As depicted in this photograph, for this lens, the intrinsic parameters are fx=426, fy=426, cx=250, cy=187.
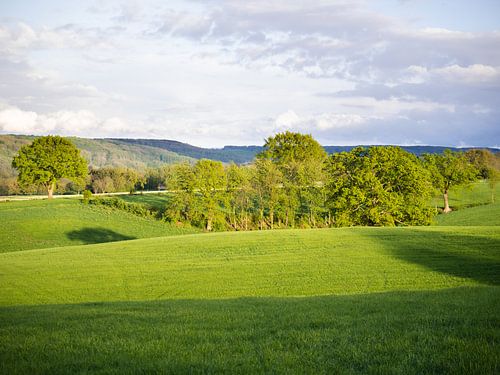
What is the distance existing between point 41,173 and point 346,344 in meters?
75.4

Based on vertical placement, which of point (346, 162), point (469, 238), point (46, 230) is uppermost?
point (346, 162)

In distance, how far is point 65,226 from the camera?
59000mm

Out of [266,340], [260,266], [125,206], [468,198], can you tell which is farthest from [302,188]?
[266,340]

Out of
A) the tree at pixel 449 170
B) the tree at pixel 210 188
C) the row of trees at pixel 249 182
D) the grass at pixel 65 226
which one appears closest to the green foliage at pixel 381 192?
the row of trees at pixel 249 182

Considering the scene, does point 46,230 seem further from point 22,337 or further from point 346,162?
point 22,337

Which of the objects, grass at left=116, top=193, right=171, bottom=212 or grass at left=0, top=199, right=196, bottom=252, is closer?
grass at left=0, top=199, right=196, bottom=252

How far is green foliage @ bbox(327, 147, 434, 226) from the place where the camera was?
1889 inches

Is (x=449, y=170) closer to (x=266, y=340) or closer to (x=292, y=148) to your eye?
(x=292, y=148)

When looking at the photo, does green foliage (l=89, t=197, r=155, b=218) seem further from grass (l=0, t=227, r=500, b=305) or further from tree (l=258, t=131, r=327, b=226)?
grass (l=0, t=227, r=500, b=305)

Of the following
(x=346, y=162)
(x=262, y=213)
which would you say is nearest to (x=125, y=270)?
(x=346, y=162)

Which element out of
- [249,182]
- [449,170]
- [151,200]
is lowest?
[151,200]

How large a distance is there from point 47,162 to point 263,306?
2744 inches

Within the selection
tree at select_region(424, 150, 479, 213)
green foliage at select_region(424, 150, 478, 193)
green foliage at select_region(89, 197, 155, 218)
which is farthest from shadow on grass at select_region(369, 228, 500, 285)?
green foliage at select_region(89, 197, 155, 218)

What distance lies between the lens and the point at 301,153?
269 ft
